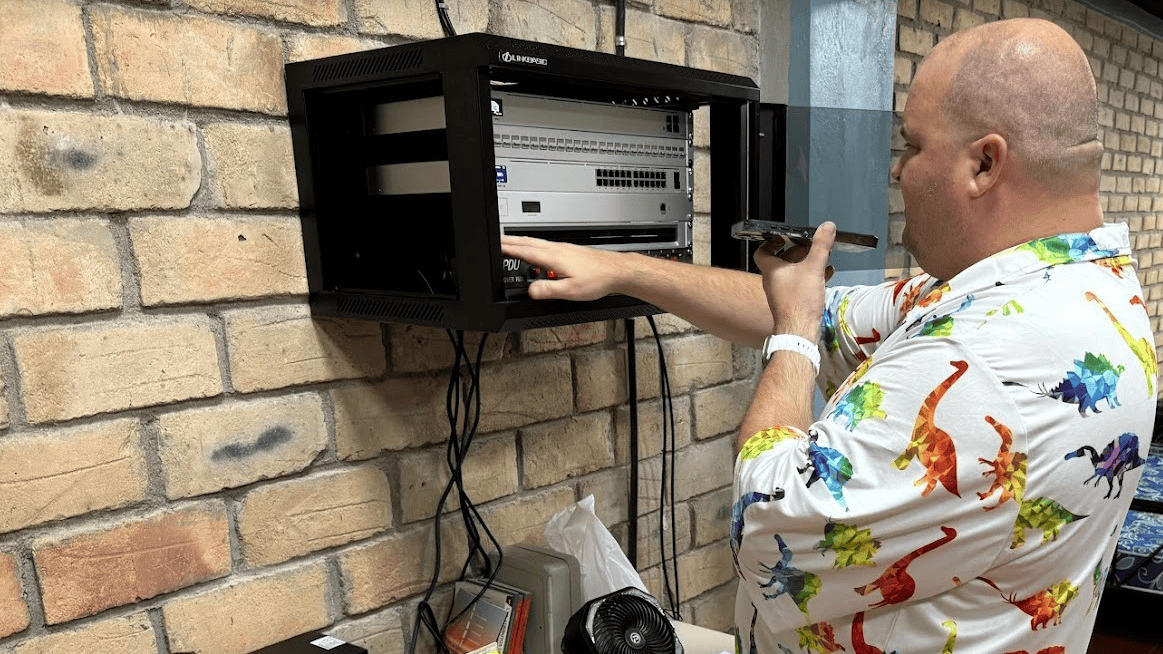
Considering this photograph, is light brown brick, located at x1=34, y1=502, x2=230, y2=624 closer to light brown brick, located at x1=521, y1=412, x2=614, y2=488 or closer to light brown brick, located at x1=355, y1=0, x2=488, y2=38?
light brown brick, located at x1=521, y1=412, x2=614, y2=488

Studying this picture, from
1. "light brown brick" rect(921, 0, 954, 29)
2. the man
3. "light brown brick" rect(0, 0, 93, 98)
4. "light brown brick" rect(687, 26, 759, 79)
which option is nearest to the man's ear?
the man

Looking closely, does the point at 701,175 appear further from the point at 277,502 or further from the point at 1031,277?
the point at 277,502

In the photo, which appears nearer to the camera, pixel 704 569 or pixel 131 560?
pixel 131 560

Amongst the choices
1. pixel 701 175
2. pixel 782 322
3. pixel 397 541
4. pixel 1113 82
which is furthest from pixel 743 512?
pixel 1113 82

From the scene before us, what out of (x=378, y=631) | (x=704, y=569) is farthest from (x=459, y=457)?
(x=704, y=569)

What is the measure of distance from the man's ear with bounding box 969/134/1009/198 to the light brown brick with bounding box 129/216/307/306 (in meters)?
0.78

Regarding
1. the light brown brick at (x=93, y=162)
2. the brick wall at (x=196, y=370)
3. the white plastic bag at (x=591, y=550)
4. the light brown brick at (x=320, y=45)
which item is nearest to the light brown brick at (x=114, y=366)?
the brick wall at (x=196, y=370)

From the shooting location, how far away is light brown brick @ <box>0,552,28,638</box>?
85 cm

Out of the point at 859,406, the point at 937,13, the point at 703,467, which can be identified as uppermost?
the point at 937,13

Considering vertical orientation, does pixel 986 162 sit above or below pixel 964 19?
below

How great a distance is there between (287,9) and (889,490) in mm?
863

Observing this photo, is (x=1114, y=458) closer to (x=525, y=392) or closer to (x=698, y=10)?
(x=525, y=392)

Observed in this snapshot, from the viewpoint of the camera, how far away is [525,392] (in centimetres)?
130

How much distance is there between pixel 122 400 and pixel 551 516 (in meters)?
0.68
